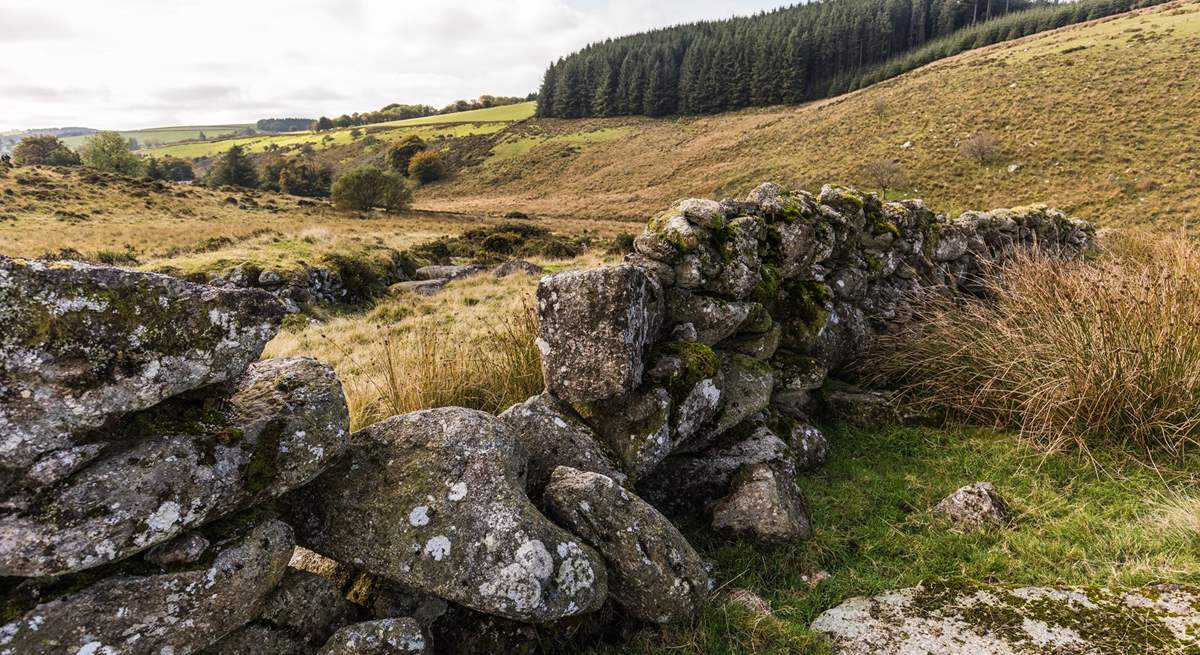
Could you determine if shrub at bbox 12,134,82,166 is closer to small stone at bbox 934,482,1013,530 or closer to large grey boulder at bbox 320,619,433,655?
large grey boulder at bbox 320,619,433,655

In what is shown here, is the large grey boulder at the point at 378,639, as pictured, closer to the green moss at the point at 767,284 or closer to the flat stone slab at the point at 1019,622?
the flat stone slab at the point at 1019,622

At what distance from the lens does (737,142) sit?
201 feet

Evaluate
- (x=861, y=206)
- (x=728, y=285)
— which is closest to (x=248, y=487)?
(x=728, y=285)

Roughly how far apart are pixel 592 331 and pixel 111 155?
84124 mm

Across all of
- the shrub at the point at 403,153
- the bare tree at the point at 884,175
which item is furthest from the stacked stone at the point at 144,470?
the shrub at the point at 403,153

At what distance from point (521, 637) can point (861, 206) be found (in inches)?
287

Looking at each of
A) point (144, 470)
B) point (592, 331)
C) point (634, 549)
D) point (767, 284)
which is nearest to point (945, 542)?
point (634, 549)

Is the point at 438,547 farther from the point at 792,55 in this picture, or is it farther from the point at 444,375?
the point at 792,55

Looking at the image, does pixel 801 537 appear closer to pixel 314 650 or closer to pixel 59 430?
pixel 314 650

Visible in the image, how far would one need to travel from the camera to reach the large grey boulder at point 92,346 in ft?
6.53

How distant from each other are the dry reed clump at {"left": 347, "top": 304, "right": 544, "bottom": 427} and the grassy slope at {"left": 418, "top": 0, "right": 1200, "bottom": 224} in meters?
30.2

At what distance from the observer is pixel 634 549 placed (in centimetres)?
321

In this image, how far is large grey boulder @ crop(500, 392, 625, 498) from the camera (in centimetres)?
402

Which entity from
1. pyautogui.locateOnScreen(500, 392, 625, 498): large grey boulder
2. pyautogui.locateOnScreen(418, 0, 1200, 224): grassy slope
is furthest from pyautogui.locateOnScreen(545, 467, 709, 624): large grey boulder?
pyautogui.locateOnScreen(418, 0, 1200, 224): grassy slope
